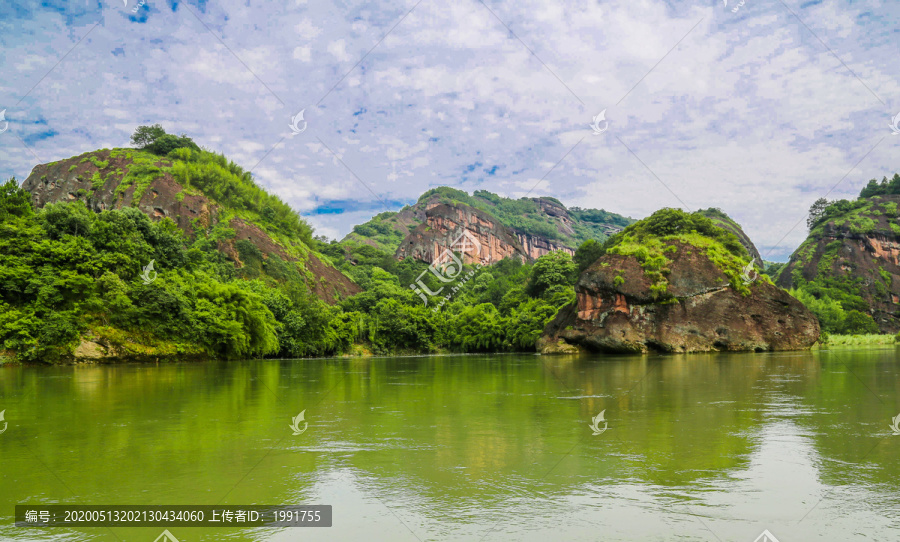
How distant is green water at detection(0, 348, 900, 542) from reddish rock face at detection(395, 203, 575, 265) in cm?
13088

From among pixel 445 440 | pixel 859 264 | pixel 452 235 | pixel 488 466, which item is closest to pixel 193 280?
pixel 445 440

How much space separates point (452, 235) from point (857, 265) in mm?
86446

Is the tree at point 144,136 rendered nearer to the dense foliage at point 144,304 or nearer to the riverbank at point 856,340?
the dense foliage at point 144,304

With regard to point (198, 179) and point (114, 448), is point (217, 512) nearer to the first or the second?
point (114, 448)

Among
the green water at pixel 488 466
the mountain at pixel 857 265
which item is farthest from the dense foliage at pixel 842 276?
the green water at pixel 488 466

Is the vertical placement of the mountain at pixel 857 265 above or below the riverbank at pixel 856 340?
above

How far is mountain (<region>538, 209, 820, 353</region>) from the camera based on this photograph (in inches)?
1895

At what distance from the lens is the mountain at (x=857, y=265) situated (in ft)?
296

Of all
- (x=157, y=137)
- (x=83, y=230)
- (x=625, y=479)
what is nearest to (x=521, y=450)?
(x=625, y=479)

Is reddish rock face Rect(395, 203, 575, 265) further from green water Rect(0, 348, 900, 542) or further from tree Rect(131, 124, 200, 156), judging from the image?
green water Rect(0, 348, 900, 542)

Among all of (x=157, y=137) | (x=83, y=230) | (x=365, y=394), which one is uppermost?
(x=157, y=137)

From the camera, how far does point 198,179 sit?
84.4 meters

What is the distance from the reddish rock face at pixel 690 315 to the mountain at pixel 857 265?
4096 centimetres

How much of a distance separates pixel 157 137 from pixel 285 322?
56.2 metres
